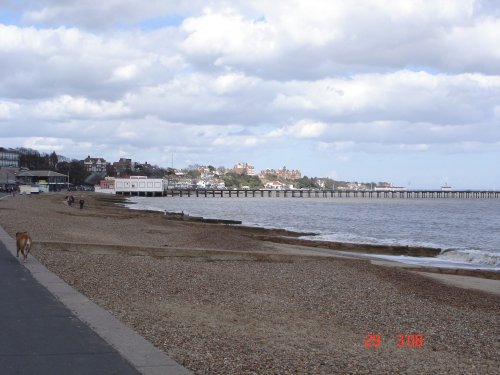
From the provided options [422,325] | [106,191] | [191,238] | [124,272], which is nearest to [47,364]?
[422,325]

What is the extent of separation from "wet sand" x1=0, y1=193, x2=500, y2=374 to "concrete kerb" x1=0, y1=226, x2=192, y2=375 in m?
0.27

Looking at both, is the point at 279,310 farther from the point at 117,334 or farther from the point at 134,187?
the point at 134,187

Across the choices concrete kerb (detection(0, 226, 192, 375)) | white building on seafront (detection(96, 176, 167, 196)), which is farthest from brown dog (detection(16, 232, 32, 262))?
white building on seafront (detection(96, 176, 167, 196))

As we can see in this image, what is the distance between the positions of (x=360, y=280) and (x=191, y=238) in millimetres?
15597

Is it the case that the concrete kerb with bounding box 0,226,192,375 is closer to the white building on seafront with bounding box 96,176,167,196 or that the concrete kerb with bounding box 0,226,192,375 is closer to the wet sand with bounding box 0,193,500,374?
the wet sand with bounding box 0,193,500,374

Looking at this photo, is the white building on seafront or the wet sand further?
the white building on seafront

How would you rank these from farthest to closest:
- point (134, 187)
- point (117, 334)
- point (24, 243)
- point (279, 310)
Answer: point (134, 187) → point (24, 243) → point (279, 310) → point (117, 334)

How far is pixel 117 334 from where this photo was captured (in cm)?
707

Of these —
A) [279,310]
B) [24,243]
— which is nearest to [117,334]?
[279,310]

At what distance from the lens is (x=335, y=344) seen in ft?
26.3

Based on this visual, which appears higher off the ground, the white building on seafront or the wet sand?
the white building on seafront

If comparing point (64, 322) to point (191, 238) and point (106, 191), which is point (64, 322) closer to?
point (191, 238)

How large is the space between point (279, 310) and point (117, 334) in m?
3.96

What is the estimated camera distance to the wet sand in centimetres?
710
